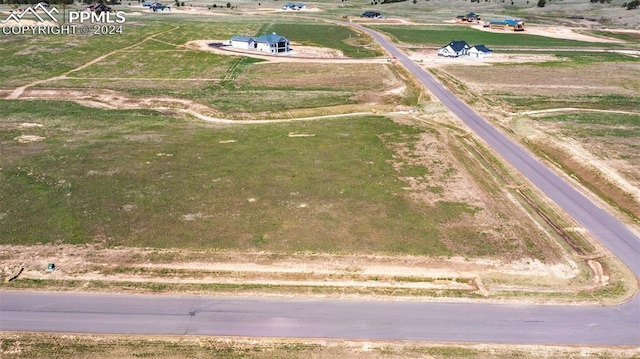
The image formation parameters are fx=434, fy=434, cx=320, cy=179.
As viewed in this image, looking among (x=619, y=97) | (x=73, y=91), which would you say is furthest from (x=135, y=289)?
(x=619, y=97)

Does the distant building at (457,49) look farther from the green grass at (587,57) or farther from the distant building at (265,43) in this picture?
the distant building at (265,43)

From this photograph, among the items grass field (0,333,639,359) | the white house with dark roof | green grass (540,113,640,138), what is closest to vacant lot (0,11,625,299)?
grass field (0,333,639,359)

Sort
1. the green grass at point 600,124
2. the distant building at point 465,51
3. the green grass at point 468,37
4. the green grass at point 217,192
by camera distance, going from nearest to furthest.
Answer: the green grass at point 217,192
the green grass at point 600,124
the distant building at point 465,51
the green grass at point 468,37

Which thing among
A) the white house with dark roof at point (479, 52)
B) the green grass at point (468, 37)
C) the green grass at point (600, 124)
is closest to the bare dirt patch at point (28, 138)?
the green grass at point (600, 124)

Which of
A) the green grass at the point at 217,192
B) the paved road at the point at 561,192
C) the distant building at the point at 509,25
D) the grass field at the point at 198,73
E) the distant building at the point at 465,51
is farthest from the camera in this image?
the distant building at the point at 509,25

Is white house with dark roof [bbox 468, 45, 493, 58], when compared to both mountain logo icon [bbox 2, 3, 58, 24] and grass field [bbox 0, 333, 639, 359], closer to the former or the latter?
grass field [bbox 0, 333, 639, 359]

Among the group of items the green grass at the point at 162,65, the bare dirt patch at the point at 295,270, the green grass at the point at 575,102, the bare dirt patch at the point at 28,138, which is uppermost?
the green grass at the point at 162,65

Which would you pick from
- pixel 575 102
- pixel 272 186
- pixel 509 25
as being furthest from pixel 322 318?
pixel 509 25
